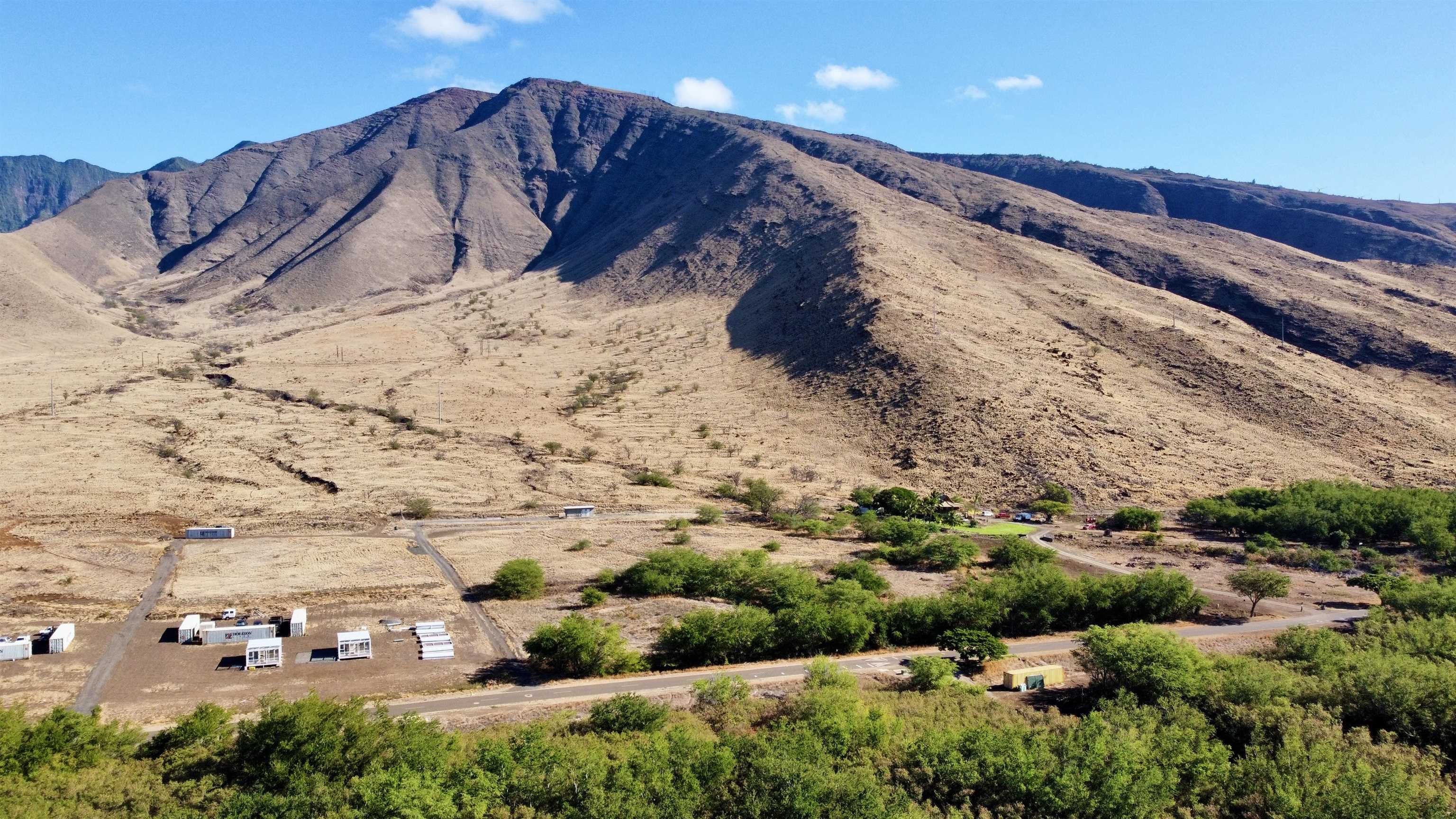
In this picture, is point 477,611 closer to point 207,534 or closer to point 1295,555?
point 207,534

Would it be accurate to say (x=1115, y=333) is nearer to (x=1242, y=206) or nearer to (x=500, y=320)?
(x=500, y=320)

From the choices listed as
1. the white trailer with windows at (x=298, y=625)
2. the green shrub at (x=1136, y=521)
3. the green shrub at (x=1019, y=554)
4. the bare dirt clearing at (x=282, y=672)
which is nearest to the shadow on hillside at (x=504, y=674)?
the bare dirt clearing at (x=282, y=672)

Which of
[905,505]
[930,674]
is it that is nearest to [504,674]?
[930,674]

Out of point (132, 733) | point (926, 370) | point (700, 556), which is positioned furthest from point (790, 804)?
point (926, 370)

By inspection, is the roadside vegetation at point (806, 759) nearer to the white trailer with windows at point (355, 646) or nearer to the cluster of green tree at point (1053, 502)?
the white trailer with windows at point (355, 646)

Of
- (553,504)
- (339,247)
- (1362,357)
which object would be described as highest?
(339,247)

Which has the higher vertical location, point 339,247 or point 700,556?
point 339,247
